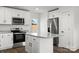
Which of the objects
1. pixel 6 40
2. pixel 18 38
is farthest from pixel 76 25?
pixel 6 40

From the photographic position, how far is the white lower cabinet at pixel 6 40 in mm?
2980

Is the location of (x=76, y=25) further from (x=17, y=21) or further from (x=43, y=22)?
(x=17, y=21)

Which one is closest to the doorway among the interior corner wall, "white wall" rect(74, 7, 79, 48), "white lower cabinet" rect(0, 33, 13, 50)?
the interior corner wall

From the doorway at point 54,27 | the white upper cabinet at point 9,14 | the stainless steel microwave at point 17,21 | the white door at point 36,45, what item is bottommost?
the white door at point 36,45

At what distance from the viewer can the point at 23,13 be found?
370 centimetres

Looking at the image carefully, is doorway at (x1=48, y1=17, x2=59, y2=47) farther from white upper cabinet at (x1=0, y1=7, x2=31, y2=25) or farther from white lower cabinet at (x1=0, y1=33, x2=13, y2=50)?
white lower cabinet at (x1=0, y1=33, x2=13, y2=50)

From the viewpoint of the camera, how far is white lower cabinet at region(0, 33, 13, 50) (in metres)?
2.98

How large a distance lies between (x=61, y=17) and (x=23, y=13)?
1.62 meters

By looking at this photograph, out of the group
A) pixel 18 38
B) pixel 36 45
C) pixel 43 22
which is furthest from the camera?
pixel 43 22

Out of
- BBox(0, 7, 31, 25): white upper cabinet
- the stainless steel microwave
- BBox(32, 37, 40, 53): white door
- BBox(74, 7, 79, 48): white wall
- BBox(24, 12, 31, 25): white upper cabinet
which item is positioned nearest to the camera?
BBox(32, 37, 40, 53): white door

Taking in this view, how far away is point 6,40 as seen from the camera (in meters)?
3.08

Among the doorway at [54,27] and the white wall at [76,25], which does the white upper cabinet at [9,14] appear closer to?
the doorway at [54,27]

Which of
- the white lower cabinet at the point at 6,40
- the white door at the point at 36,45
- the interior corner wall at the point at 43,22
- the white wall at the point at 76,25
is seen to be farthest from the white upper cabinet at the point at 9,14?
the white wall at the point at 76,25
